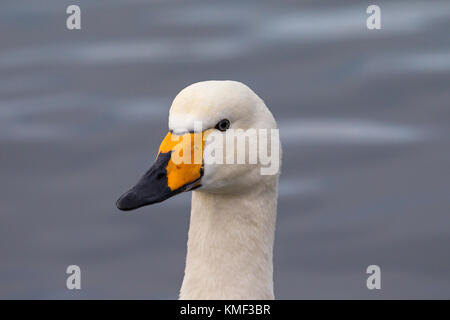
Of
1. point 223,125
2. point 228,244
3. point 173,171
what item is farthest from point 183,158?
point 228,244

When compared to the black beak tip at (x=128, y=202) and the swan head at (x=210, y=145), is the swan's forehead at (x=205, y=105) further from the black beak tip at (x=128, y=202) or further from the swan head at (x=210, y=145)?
the black beak tip at (x=128, y=202)

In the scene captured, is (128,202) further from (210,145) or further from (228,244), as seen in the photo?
(228,244)

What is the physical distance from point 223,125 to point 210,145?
4.2 inches

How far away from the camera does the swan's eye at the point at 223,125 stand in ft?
13.7

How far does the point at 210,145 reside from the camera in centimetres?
417

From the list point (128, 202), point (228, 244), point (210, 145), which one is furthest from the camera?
point (228, 244)

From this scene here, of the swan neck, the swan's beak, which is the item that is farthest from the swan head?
the swan neck

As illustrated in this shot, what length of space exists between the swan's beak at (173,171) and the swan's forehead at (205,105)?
0.19 feet

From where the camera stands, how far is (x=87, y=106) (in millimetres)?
8180

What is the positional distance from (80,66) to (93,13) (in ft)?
3.55

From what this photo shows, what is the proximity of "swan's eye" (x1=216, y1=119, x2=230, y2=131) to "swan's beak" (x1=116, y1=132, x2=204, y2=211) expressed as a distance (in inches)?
3.4

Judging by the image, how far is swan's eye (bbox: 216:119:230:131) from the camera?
4.18 meters

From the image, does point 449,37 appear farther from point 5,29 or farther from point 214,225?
point 214,225

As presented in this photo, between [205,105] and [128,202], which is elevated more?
[205,105]
